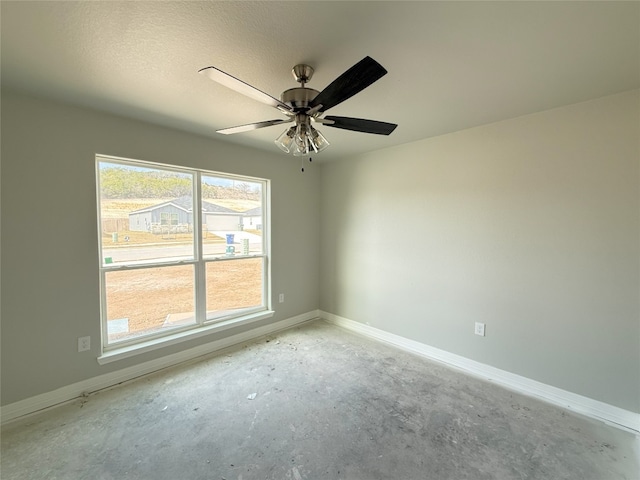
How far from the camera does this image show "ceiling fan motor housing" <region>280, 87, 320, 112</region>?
149 cm

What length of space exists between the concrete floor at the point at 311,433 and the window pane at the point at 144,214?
1.19 metres

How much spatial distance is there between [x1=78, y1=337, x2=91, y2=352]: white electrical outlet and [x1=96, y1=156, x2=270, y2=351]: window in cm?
15

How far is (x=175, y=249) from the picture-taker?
2.82m

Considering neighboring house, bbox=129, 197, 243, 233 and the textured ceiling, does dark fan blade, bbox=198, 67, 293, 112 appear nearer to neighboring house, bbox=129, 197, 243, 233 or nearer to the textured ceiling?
the textured ceiling

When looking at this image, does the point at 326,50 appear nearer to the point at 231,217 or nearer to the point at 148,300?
the point at 231,217

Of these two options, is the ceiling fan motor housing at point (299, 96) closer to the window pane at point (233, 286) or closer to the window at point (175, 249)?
the window at point (175, 249)

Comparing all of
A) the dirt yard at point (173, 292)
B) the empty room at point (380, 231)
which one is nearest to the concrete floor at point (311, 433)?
the empty room at point (380, 231)

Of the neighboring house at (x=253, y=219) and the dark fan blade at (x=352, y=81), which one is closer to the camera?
the dark fan blade at (x=352, y=81)

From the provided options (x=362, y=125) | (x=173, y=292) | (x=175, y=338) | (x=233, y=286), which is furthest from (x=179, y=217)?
(x=362, y=125)

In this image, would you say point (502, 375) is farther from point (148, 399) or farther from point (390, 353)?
point (148, 399)

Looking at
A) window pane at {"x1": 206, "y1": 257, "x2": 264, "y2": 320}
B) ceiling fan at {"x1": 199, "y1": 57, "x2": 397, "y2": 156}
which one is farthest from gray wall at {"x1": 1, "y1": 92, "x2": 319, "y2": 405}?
ceiling fan at {"x1": 199, "y1": 57, "x2": 397, "y2": 156}

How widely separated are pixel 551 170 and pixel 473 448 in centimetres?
217

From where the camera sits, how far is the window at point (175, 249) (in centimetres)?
245

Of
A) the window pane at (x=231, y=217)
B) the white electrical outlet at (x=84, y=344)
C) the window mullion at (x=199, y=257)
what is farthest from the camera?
the window pane at (x=231, y=217)
